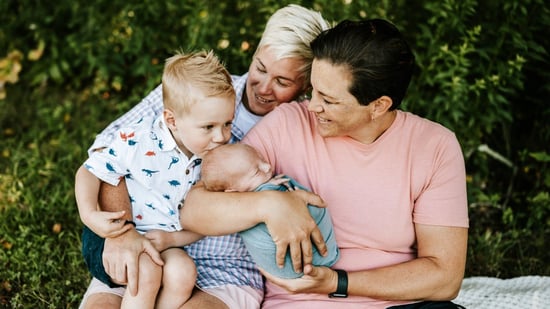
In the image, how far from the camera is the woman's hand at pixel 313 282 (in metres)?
2.36

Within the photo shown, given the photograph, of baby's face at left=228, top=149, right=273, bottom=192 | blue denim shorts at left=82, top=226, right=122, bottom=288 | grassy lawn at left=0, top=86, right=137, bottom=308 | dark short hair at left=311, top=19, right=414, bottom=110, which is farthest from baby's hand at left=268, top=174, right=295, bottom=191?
grassy lawn at left=0, top=86, right=137, bottom=308

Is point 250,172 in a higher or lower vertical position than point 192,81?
lower

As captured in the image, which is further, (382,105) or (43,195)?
(43,195)

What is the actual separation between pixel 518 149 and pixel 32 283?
10.3 ft

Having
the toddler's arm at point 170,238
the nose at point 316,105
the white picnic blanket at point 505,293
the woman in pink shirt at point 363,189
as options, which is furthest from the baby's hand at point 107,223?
the white picnic blanket at point 505,293

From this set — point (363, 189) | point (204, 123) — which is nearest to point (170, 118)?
point (204, 123)

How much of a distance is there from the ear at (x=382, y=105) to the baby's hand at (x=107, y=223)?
104 centimetres

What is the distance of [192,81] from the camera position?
242 cm

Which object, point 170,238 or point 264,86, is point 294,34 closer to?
point 264,86

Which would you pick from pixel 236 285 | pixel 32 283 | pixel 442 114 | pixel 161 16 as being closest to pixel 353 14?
pixel 442 114

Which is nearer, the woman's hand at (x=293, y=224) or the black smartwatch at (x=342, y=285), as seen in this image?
the woman's hand at (x=293, y=224)

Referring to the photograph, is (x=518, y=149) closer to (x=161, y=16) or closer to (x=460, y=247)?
(x=460, y=247)

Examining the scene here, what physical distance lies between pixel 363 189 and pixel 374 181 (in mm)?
53

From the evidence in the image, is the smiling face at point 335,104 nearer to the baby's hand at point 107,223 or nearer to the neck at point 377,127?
the neck at point 377,127
